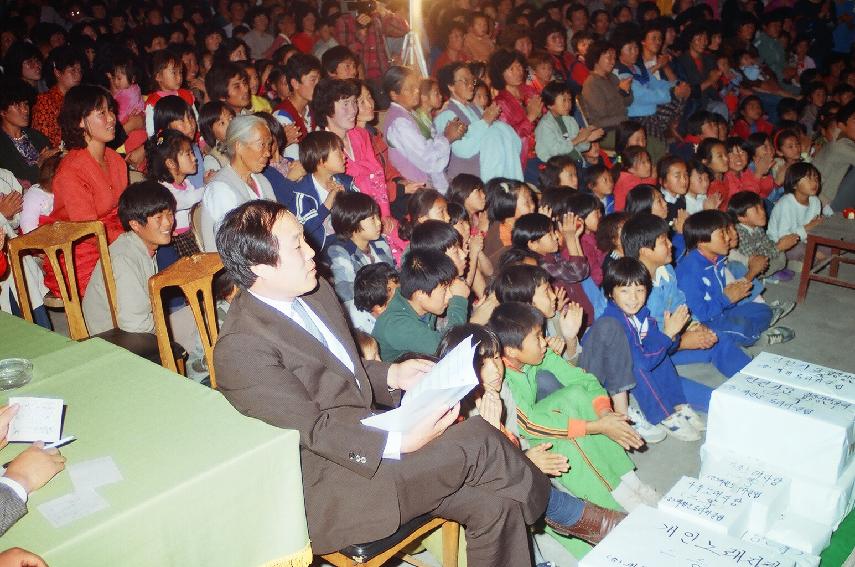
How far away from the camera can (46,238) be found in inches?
111

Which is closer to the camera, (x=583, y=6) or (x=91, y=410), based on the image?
(x=91, y=410)

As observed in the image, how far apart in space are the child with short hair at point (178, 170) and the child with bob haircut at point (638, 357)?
2130 mm

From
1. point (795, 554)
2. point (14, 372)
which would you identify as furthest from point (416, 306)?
point (795, 554)

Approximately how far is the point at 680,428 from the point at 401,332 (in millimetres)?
1345

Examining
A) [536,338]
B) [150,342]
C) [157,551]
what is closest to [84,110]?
[150,342]

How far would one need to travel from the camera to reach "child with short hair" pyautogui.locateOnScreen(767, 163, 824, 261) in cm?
530

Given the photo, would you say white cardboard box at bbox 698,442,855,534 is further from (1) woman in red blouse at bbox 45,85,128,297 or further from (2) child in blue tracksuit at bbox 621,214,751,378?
(1) woman in red blouse at bbox 45,85,128,297

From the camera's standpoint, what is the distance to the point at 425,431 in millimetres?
1822

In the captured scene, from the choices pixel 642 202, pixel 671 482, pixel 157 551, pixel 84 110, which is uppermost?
pixel 84 110

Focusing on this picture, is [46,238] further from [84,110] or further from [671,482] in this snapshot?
[671,482]

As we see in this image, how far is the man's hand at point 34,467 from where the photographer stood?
149cm

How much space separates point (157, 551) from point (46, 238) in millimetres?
1799

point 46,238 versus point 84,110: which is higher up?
point 84,110

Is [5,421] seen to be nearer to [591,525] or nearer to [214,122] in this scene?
[591,525]
